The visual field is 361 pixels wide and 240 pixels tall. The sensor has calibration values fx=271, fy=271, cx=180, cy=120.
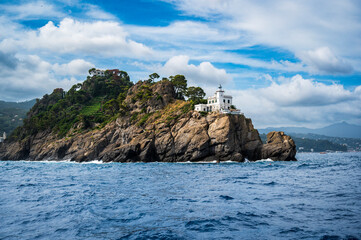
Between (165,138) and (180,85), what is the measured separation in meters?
39.4

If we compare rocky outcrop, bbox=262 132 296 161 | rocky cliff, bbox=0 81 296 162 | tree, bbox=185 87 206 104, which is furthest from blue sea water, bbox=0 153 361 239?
tree, bbox=185 87 206 104

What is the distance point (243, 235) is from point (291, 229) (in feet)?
9.06

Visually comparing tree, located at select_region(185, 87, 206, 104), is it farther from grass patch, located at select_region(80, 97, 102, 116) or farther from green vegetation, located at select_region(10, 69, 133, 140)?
grass patch, located at select_region(80, 97, 102, 116)

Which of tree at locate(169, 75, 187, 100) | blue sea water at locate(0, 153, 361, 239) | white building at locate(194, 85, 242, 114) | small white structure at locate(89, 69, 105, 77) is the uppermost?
→ small white structure at locate(89, 69, 105, 77)

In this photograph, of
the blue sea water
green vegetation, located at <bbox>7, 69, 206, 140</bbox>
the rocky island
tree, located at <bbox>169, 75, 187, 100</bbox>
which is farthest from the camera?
tree, located at <bbox>169, 75, 187, 100</bbox>

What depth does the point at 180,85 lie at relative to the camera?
120312 mm

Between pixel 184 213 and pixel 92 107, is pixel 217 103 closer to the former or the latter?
pixel 92 107

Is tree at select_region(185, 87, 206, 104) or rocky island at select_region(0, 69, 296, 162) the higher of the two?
tree at select_region(185, 87, 206, 104)

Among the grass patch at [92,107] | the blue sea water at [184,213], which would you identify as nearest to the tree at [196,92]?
the grass patch at [92,107]

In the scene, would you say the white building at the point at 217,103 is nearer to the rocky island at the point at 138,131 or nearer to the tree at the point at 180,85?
the rocky island at the point at 138,131

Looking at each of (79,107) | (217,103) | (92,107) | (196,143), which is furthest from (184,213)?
(79,107)

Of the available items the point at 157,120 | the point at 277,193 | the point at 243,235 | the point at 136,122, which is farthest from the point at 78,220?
the point at 136,122

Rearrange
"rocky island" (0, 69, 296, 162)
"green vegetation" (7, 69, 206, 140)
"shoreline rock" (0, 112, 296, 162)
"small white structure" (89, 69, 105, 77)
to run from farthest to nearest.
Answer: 1. "small white structure" (89, 69, 105, 77)
2. "green vegetation" (7, 69, 206, 140)
3. "rocky island" (0, 69, 296, 162)
4. "shoreline rock" (0, 112, 296, 162)

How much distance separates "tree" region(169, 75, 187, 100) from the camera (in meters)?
120
